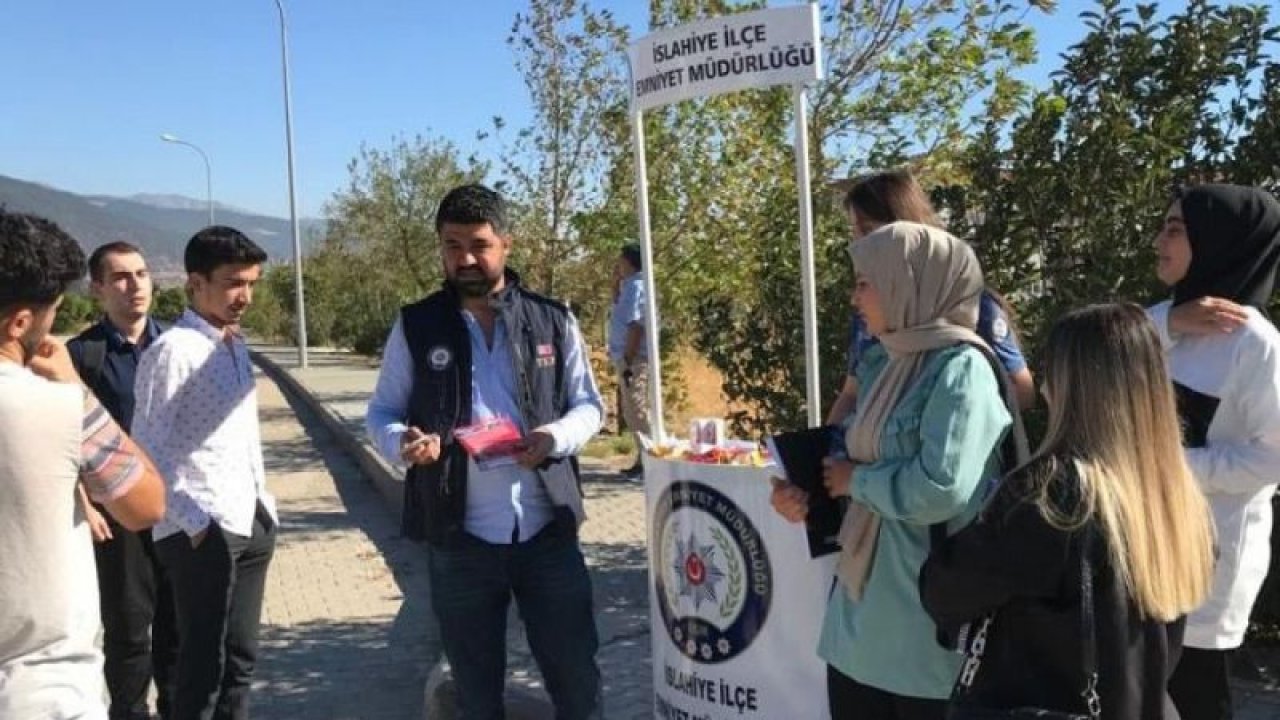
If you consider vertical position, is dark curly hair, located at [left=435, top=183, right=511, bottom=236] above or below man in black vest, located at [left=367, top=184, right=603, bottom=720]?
above

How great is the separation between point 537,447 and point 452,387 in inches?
13.0

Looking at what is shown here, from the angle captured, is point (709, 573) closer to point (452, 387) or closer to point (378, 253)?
point (452, 387)

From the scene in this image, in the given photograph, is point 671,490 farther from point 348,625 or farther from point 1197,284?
point 348,625

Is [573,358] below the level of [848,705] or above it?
above

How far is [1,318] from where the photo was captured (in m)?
2.18

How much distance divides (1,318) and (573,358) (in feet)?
5.65

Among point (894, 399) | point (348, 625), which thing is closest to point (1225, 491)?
point (894, 399)

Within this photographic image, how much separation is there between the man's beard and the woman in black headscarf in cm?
193

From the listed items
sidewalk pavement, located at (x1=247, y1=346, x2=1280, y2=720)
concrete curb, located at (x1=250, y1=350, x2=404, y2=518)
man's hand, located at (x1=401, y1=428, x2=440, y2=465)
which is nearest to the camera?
man's hand, located at (x1=401, y1=428, x2=440, y2=465)

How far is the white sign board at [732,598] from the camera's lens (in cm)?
319

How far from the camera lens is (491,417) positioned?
3.27 m

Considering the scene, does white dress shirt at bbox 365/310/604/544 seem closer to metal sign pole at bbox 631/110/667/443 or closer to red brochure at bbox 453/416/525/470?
red brochure at bbox 453/416/525/470

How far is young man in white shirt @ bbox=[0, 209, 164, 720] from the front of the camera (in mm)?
2086

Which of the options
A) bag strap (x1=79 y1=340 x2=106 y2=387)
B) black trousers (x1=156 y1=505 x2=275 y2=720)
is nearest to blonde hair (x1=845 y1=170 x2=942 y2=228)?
black trousers (x1=156 y1=505 x2=275 y2=720)
